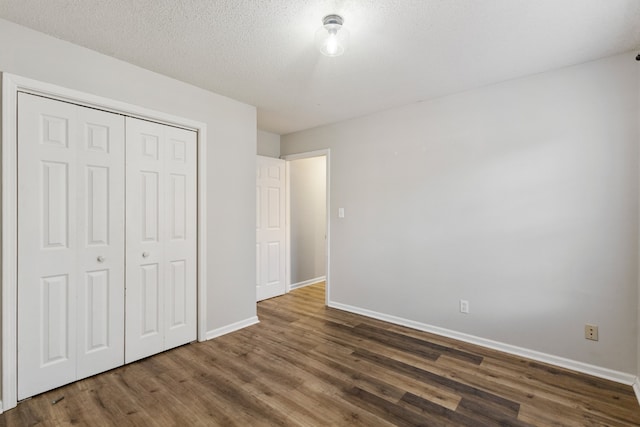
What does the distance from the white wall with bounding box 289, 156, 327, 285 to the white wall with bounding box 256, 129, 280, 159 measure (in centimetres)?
32

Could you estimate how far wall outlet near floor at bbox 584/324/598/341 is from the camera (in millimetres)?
2352

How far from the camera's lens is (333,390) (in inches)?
84.4

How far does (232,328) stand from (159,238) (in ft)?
4.01

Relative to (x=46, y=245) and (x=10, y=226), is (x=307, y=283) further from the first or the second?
(x=10, y=226)

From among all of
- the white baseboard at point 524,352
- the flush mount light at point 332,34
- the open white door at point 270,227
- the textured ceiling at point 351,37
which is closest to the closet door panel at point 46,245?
the textured ceiling at point 351,37

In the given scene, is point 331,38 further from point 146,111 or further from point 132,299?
point 132,299

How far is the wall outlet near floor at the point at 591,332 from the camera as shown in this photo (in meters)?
2.35

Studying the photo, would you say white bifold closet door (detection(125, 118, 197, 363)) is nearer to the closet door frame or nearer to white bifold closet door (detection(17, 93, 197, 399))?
white bifold closet door (detection(17, 93, 197, 399))

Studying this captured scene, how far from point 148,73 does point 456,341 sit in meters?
3.73

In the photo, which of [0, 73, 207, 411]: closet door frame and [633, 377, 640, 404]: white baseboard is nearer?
[0, 73, 207, 411]: closet door frame

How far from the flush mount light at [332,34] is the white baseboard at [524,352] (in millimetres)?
2776

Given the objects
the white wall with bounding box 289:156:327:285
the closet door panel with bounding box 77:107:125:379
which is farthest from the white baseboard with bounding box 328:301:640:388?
the closet door panel with bounding box 77:107:125:379

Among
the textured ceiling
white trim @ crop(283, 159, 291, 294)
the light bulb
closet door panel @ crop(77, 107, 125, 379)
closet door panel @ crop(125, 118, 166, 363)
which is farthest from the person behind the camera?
white trim @ crop(283, 159, 291, 294)

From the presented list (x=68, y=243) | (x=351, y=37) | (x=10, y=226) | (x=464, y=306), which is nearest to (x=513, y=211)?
(x=464, y=306)
